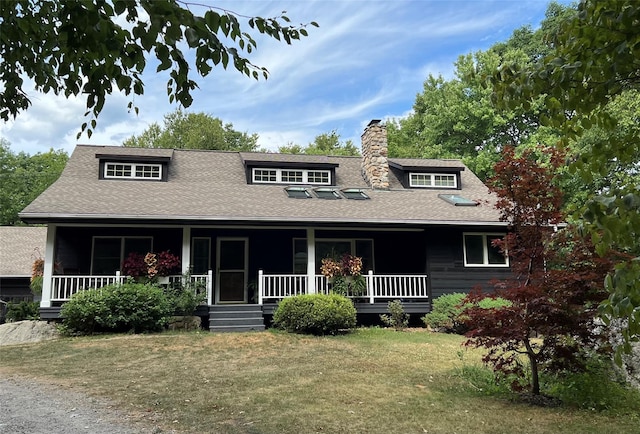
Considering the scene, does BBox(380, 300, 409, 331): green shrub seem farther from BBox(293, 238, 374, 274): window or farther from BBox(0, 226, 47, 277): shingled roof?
BBox(0, 226, 47, 277): shingled roof

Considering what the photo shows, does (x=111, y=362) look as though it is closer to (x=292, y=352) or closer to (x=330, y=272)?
(x=292, y=352)

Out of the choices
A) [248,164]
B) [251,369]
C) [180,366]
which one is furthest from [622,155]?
[248,164]

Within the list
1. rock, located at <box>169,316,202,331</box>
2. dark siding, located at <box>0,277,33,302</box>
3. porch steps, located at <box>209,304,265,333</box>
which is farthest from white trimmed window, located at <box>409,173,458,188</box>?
dark siding, located at <box>0,277,33,302</box>

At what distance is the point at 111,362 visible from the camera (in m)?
8.66

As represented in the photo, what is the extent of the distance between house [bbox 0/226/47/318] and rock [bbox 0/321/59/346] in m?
7.55

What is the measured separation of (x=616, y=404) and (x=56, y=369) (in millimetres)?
8091

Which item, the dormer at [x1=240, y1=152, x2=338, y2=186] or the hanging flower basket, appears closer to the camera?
the hanging flower basket

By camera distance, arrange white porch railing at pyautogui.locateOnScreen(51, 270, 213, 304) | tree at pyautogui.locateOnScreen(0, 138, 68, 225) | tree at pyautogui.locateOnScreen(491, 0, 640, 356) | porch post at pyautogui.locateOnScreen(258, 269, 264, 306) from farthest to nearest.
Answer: tree at pyautogui.locateOnScreen(0, 138, 68, 225), porch post at pyautogui.locateOnScreen(258, 269, 264, 306), white porch railing at pyautogui.locateOnScreen(51, 270, 213, 304), tree at pyautogui.locateOnScreen(491, 0, 640, 356)

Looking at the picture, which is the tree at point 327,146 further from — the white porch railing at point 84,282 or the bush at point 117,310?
the bush at point 117,310

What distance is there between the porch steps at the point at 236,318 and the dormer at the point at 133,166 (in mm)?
5558

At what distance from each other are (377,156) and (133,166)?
8.21 meters

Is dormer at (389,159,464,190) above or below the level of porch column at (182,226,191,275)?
above

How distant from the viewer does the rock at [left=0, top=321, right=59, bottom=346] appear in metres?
11.8

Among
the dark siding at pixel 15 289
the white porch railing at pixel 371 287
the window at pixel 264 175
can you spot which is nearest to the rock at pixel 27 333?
the white porch railing at pixel 371 287
